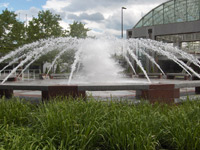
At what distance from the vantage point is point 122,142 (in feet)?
12.7

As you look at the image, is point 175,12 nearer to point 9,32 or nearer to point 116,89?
point 9,32

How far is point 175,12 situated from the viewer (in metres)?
45.3

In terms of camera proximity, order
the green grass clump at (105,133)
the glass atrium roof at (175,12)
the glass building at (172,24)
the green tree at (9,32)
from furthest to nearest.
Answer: the glass atrium roof at (175,12) < the glass building at (172,24) < the green tree at (9,32) < the green grass clump at (105,133)

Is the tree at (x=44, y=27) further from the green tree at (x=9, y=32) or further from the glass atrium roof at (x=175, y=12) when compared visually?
the glass atrium roof at (x=175, y=12)

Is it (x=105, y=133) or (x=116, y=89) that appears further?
(x=116, y=89)

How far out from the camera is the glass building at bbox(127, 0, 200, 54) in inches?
1494

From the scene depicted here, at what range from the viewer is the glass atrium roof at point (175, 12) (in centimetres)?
4369

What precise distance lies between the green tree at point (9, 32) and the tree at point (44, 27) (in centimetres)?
168

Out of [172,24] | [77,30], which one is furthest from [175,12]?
[77,30]

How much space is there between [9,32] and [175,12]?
3152 cm

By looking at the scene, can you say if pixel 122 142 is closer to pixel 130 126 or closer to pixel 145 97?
pixel 130 126

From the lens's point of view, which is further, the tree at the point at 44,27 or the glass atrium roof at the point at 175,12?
the glass atrium roof at the point at 175,12

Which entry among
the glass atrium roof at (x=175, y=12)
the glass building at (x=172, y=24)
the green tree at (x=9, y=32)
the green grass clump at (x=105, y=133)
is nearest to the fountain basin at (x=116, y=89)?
the green grass clump at (x=105, y=133)

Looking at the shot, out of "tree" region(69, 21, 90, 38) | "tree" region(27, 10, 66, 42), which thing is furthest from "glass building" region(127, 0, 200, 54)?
"tree" region(27, 10, 66, 42)
